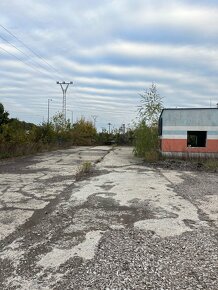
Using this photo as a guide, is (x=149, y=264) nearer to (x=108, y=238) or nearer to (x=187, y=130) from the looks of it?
(x=108, y=238)

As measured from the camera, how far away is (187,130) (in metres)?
21.2

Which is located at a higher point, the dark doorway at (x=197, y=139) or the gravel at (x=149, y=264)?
the dark doorway at (x=197, y=139)

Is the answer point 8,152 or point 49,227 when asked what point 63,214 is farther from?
point 8,152

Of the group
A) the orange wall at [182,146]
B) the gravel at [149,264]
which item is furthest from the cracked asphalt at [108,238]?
the orange wall at [182,146]

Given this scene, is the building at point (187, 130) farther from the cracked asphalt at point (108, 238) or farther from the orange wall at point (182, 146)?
the cracked asphalt at point (108, 238)

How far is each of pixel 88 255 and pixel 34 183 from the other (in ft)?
22.2

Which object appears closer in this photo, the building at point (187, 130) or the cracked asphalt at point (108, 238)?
the cracked asphalt at point (108, 238)

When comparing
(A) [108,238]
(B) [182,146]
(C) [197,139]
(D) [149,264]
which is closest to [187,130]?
(B) [182,146]

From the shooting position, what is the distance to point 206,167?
1636 centimetres

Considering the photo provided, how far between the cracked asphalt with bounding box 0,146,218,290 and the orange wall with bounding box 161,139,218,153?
11.2 metres

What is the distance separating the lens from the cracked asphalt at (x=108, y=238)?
379cm

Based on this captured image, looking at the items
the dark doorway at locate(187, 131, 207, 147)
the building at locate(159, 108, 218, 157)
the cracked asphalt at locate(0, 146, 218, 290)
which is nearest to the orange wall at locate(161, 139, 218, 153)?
the building at locate(159, 108, 218, 157)

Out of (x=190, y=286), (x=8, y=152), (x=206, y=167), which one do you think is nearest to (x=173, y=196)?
(x=190, y=286)

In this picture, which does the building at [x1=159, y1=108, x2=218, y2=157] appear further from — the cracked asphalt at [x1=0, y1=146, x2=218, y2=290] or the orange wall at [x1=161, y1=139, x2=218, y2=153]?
the cracked asphalt at [x1=0, y1=146, x2=218, y2=290]
